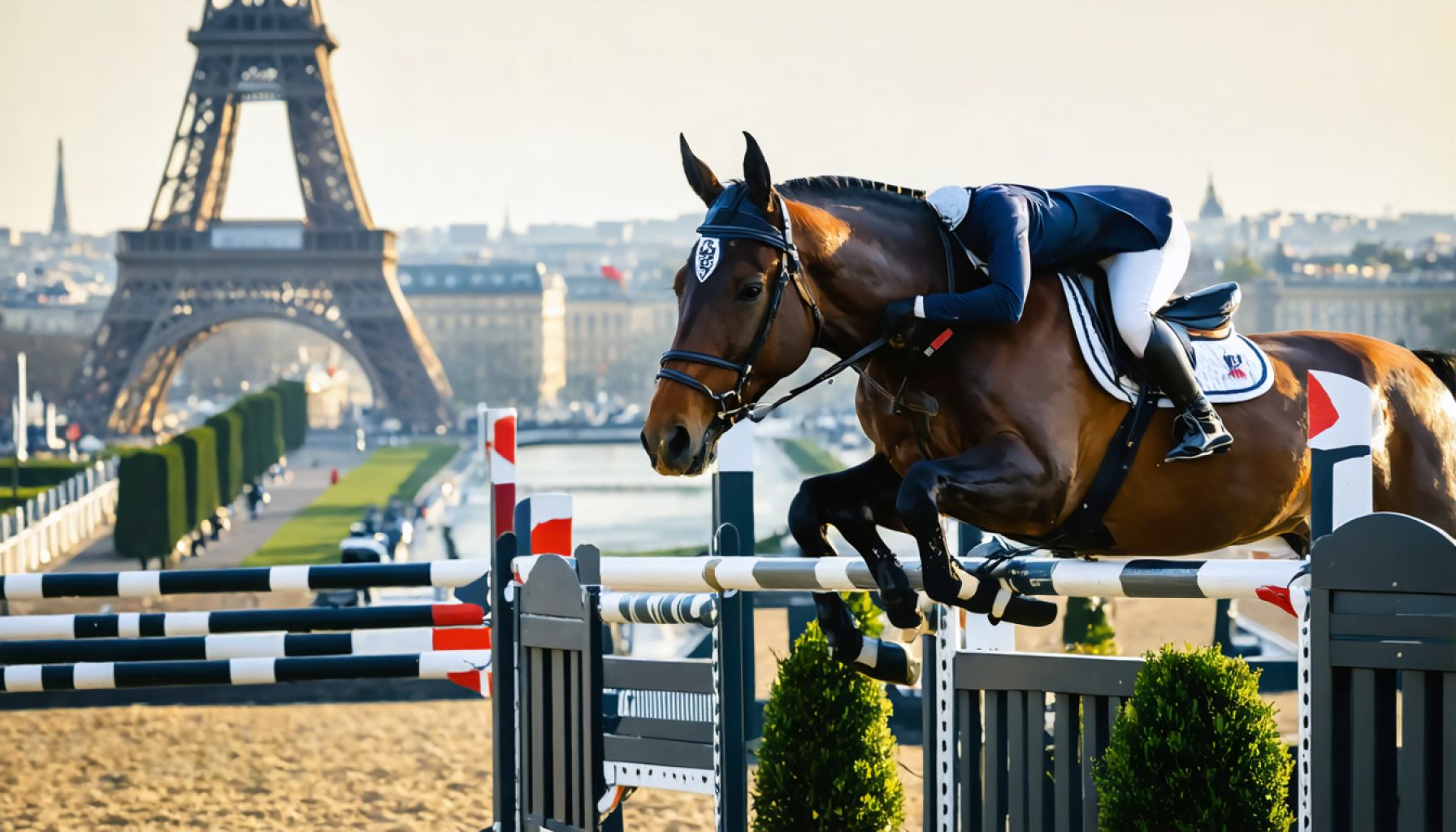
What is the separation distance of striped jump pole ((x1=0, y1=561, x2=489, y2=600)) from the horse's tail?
2226 millimetres

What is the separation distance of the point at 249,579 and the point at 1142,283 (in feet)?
7.73

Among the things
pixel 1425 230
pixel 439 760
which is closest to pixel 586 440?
pixel 439 760

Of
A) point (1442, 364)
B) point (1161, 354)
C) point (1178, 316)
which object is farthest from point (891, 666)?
point (1442, 364)

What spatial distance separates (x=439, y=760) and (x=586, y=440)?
163 ft

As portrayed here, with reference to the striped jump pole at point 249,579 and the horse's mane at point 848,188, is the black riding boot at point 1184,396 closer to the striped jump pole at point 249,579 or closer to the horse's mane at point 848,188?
the horse's mane at point 848,188

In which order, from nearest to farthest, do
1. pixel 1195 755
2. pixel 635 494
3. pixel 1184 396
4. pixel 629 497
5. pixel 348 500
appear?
pixel 1195 755, pixel 1184 396, pixel 348 500, pixel 629 497, pixel 635 494

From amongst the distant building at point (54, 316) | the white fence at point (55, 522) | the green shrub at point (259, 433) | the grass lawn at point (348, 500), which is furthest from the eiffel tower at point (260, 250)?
the distant building at point (54, 316)

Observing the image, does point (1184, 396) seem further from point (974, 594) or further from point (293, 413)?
point (293, 413)

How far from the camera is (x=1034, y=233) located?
148 inches

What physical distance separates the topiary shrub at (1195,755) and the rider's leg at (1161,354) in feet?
1.99

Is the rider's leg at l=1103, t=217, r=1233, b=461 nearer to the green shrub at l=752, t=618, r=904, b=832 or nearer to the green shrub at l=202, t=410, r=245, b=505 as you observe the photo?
the green shrub at l=752, t=618, r=904, b=832

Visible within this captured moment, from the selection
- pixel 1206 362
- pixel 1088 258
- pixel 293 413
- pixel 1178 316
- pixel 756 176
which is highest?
pixel 293 413

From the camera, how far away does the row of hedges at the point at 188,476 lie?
912 inches

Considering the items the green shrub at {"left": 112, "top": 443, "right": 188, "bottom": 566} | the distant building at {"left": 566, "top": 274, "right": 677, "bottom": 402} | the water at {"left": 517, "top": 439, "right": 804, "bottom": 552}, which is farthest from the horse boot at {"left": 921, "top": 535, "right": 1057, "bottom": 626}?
the distant building at {"left": 566, "top": 274, "right": 677, "bottom": 402}
